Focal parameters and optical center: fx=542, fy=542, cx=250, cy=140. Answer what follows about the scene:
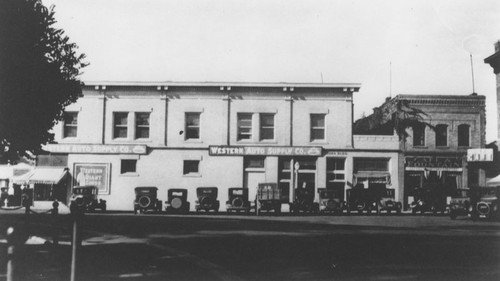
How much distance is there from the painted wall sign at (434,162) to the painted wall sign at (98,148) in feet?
57.8

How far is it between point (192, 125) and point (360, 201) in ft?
39.6

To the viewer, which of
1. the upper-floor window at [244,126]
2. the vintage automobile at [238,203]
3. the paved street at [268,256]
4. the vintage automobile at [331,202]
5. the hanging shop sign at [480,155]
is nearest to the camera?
the paved street at [268,256]

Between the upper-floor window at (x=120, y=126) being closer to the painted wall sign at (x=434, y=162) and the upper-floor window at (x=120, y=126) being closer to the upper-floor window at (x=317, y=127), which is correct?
the upper-floor window at (x=317, y=127)

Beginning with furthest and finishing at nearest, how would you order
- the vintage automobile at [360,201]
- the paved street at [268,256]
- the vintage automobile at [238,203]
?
the vintage automobile at [360,201]
the vintage automobile at [238,203]
the paved street at [268,256]

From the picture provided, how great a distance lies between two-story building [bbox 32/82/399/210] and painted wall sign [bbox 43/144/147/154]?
6cm

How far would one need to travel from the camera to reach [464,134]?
37.1 m

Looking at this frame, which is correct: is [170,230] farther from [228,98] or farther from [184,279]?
[228,98]

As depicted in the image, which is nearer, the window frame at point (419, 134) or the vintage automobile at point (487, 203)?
the vintage automobile at point (487, 203)

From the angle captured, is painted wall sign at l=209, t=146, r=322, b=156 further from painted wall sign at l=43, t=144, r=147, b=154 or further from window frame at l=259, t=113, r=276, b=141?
painted wall sign at l=43, t=144, r=147, b=154

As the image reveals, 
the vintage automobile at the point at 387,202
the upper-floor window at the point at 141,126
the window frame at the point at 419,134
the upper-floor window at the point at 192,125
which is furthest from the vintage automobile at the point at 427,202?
the upper-floor window at the point at 141,126

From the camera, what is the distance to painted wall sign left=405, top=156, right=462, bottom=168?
119 ft

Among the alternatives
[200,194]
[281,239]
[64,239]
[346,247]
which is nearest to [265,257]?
[346,247]

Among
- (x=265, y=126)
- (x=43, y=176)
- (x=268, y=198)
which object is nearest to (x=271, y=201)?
(x=268, y=198)

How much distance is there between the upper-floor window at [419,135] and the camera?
36.7 meters
